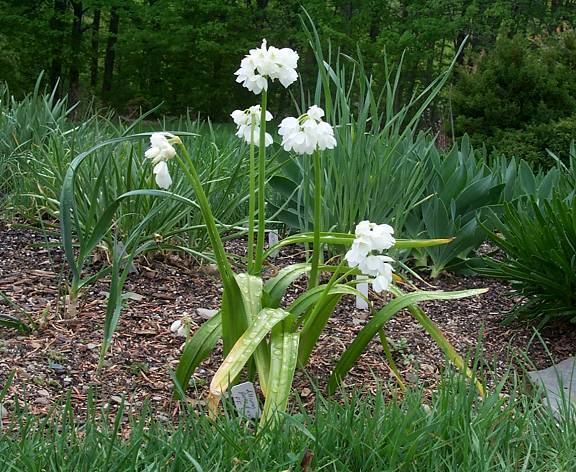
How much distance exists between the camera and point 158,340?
2736 millimetres

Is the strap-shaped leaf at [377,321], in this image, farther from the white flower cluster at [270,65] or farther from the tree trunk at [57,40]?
the tree trunk at [57,40]

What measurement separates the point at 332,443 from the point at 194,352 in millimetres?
592

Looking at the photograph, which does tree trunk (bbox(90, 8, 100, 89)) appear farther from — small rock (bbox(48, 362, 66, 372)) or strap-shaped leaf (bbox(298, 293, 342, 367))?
strap-shaped leaf (bbox(298, 293, 342, 367))

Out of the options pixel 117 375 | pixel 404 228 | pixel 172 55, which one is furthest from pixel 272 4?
pixel 117 375

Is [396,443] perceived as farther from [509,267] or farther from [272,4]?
[272,4]

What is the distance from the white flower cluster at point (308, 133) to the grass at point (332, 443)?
0.70 metres

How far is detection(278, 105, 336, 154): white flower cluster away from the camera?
7.08 ft

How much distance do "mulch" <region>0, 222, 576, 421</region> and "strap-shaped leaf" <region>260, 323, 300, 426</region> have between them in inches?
2.4

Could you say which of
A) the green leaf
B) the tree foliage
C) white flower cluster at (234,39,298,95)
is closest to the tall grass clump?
the green leaf

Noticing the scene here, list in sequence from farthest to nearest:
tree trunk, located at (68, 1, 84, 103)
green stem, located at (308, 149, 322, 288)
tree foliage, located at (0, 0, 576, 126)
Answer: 1. tree trunk, located at (68, 1, 84, 103)
2. tree foliage, located at (0, 0, 576, 126)
3. green stem, located at (308, 149, 322, 288)

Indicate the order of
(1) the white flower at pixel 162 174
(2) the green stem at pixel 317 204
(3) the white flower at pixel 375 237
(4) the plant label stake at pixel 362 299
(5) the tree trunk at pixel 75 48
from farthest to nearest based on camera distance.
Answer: (5) the tree trunk at pixel 75 48, (4) the plant label stake at pixel 362 299, (2) the green stem at pixel 317 204, (1) the white flower at pixel 162 174, (3) the white flower at pixel 375 237

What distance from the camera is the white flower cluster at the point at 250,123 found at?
240cm

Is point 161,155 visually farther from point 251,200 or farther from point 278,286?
point 278,286

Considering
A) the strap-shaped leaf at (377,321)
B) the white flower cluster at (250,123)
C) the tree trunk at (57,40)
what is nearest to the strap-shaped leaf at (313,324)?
the strap-shaped leaf at (377,321)
